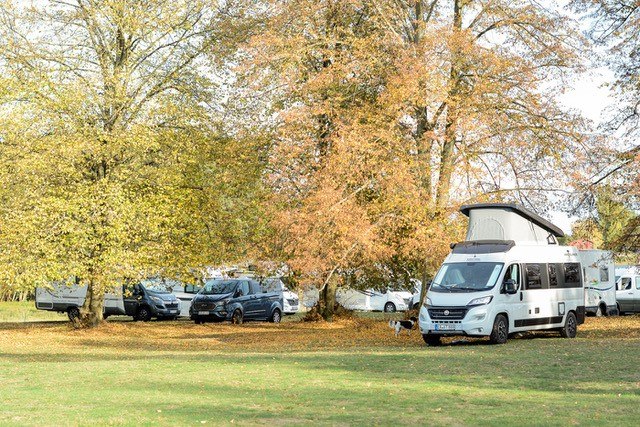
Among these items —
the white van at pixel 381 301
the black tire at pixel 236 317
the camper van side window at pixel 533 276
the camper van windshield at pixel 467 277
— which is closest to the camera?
the camper van windshield at pixel 467 277

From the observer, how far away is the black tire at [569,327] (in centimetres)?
2727

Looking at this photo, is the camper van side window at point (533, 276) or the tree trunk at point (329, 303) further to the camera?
the tree trunk at point (329, 303)

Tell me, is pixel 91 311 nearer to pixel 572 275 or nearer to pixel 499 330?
pixel 499 330

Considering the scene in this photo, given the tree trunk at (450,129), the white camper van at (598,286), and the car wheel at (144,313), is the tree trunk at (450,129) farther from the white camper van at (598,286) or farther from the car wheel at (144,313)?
the car wheel at (144,313)

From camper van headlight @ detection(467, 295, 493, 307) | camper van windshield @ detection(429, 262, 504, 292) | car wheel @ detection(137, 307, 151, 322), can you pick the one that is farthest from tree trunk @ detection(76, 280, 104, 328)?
camper van headlight @ detection(467, 295, 493, 307)

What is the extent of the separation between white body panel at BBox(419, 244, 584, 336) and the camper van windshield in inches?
1.6

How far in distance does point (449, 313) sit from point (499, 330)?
140cm

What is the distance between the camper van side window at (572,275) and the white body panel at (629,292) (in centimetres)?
1948

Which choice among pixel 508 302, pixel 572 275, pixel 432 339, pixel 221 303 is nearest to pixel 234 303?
pixel 221 303

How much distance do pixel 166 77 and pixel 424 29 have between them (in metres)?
10.1

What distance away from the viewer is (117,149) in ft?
113

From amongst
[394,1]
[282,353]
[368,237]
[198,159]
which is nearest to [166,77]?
[198,159]

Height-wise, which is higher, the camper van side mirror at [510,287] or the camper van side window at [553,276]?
the camper van side window at [553,276]

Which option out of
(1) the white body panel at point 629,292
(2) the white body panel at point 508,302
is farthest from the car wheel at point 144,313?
(1) the white body panel at point 629,292
